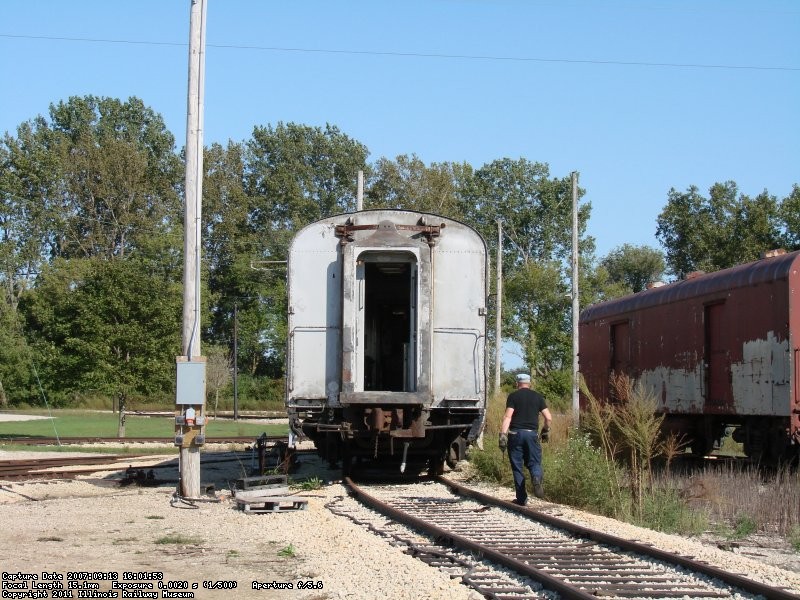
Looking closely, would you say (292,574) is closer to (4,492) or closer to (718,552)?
(718,552)

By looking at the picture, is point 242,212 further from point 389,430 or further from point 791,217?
point 389,430

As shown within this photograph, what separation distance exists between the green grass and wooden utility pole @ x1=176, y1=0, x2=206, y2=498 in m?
18.9

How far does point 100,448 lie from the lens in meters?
26.6

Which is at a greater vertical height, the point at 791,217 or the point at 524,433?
the point at 791,217

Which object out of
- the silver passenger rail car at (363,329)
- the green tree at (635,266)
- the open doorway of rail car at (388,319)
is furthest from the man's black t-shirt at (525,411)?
the green tree at (635,266)

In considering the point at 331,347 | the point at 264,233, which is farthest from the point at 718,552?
the point at 264,233

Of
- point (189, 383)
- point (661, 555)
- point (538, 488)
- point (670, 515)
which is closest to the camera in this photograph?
point (661, 555)

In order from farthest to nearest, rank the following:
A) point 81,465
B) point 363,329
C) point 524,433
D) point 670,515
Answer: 1. point 81,465
2. point 363,329
3. point 524,433
4. point 670,515

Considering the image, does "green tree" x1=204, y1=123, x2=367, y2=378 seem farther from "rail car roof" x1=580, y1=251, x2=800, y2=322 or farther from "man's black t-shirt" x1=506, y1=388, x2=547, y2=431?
"man's black t-shirt" x1=506, y1=388, x2=547, y2=431

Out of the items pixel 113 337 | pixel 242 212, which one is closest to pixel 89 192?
pixel 242 212

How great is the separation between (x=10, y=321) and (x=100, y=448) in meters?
36.0

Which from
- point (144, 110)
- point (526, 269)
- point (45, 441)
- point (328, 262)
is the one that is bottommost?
point (45, 441)

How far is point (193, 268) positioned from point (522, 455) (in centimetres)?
534

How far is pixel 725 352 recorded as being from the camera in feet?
56.0
